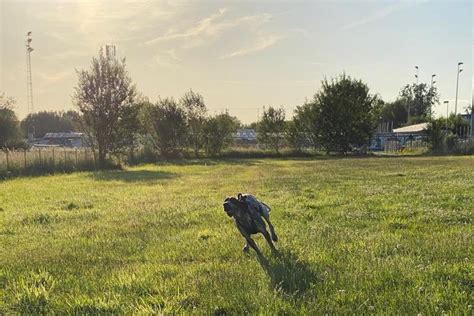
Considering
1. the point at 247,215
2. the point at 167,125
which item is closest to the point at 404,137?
the point at 167,125

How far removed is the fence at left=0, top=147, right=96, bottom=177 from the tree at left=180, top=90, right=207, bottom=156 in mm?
16189

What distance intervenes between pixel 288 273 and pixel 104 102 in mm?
27824

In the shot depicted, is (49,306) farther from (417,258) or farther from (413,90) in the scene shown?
(413,90)

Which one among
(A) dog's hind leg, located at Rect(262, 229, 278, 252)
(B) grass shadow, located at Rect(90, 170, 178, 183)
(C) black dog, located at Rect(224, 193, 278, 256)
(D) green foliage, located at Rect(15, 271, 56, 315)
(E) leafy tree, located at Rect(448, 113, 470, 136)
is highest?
(E) leafy tree, located at Rect(448, 113, 470, 136)

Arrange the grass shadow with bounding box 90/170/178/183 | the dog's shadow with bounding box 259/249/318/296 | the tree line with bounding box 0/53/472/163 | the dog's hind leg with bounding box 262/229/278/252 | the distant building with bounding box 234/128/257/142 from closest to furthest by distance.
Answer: the dog's shadow with bounding box 259/249/318/296 < the dog's hind leg with bounding box 262/229/278/252 < the grass shadow with bounding box 90/170/178/183 < the tree line with bounding box 0/53/472/163 < the distant building with bounding box 234/128/257/142

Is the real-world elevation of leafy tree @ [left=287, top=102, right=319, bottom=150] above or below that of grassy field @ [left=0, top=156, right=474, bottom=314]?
above

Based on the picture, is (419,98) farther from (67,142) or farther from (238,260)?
(238,260)

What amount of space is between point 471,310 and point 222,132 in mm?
40694

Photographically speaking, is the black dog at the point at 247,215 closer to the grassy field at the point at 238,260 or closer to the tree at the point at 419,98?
the grassy field at the point at 238,260

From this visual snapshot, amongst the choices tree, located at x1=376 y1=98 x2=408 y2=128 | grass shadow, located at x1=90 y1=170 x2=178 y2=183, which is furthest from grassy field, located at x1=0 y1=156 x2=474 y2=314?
tree, located at x1=376 y1=98 x2=408 y2=128

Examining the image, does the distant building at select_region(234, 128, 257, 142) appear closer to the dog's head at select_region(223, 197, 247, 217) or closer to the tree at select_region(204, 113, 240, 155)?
the tree at select_region(204, 113, 240, 155)

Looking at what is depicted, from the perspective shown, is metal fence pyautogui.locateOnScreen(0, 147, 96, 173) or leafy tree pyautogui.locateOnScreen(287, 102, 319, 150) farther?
leafy tree pyautogui.locateOnScreen(287, 102, 319, 150)

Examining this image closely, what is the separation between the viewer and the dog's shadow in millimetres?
4070

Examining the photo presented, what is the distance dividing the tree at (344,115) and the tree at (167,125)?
15008 mm
